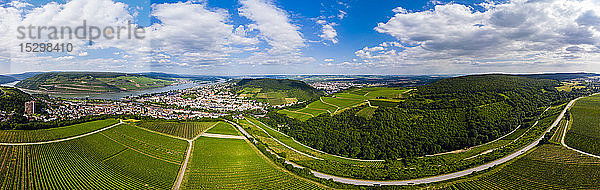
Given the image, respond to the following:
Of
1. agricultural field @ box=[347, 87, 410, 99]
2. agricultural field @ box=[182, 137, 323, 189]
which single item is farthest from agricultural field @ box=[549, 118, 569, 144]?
agricultural field @ box=[182, 137, 323, 189]

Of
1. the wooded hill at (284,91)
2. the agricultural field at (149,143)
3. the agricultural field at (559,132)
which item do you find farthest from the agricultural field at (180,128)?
the agricultural field at (559,132)

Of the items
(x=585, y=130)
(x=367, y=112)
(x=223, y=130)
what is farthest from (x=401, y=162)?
(x=223, y=130)

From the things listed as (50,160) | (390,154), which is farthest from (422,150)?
(50,160)

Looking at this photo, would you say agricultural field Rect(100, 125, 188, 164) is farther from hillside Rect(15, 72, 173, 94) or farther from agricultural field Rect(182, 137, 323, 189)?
hillside Rect(15, 72, 173, 94)

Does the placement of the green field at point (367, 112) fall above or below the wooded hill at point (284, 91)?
below

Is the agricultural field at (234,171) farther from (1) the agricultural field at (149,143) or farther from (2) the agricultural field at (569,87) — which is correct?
(2) the agricultural field at (569,87)
